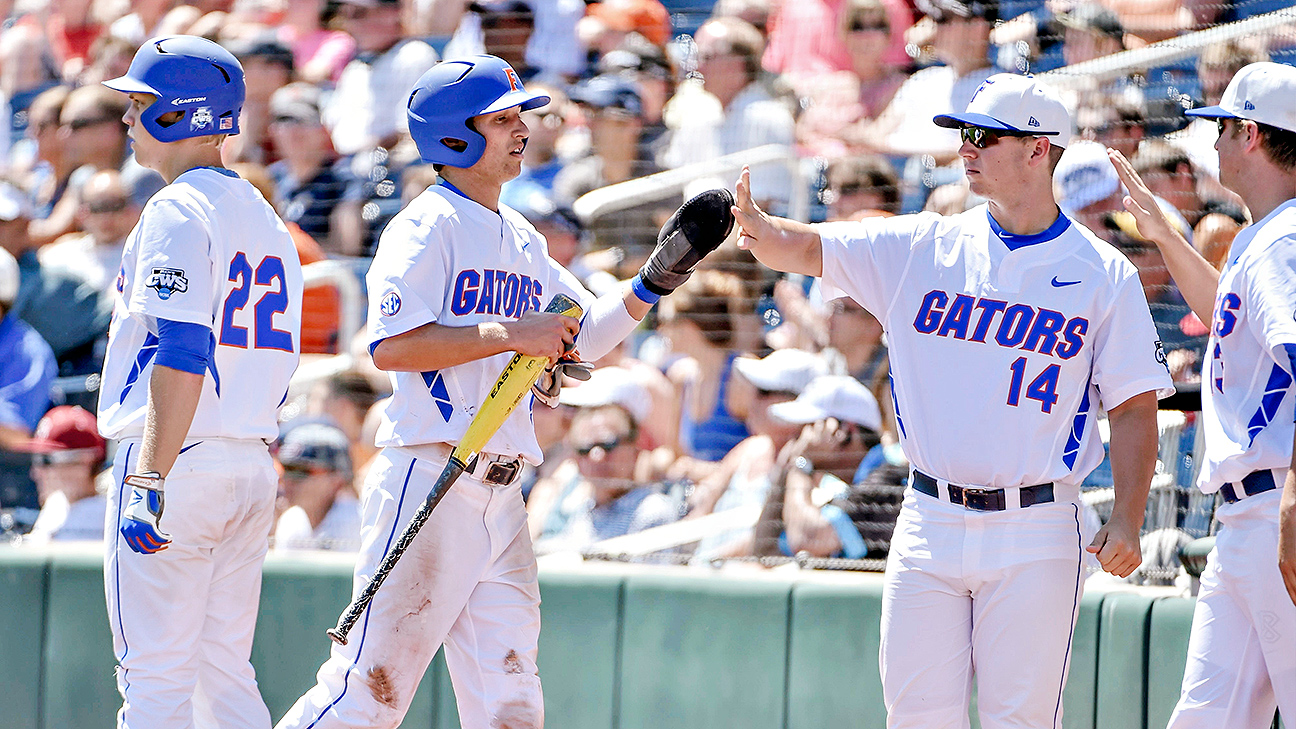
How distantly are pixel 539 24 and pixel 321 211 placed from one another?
4.55 feet

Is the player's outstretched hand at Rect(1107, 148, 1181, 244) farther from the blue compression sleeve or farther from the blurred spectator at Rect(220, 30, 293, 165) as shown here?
the blurred spectator at Rect(220, 30, 293, 165)

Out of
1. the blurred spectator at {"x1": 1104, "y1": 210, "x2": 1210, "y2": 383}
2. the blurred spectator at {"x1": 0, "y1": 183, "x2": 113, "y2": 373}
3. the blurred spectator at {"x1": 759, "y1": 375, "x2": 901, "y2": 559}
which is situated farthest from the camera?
the blurred spectator at {"x1": 0, "y1": 183, "x2": 113, "y2": 373}

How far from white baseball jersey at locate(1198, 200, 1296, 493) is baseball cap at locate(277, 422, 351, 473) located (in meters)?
3.52

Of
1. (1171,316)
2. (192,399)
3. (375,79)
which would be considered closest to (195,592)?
(192,399)

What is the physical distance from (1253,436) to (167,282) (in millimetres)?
2575

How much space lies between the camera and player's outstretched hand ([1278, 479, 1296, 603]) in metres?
2.91

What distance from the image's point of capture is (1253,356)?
3.21 metres

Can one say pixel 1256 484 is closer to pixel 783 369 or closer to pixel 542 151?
pixel 783 369

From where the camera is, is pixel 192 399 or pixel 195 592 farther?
pixel 195 592

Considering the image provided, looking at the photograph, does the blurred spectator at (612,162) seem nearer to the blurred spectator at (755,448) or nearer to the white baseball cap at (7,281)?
the blurred spectator at (755,448)

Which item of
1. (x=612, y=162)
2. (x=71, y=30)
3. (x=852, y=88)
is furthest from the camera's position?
(x=71, y=30)

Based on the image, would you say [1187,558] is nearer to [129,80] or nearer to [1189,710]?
[1189,710]

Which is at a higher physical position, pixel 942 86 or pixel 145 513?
pixel 942 86

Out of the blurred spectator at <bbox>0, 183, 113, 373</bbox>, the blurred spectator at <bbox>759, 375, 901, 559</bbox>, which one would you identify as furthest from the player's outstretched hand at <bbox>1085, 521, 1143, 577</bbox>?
the blurred spectator at <bbox>0, 183, 113, 373</bbox>
